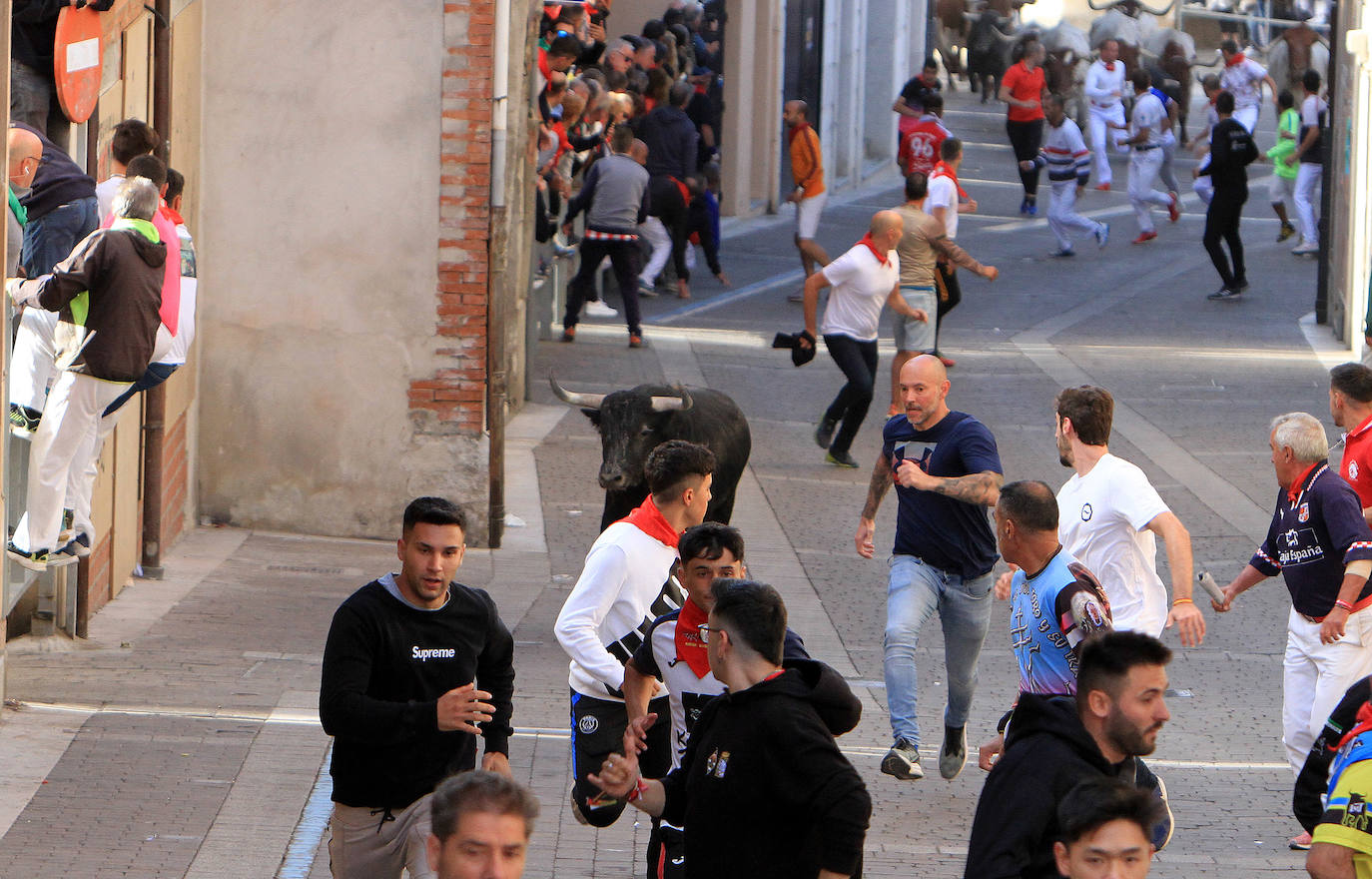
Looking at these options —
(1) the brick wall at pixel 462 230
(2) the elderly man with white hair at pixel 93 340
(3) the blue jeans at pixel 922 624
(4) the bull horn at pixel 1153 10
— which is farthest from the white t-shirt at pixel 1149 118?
(4) the bull horn at pixel 1153 10

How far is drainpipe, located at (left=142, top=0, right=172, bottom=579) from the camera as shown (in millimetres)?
11656

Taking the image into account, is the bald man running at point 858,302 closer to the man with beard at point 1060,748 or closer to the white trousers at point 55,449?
the white trousers at point 55,449

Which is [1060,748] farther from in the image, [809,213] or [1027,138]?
[1027,138]

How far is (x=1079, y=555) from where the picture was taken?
7500 mm

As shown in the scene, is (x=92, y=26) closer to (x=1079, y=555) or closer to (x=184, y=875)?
(x=184, y=875)

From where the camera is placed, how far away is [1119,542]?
7422 mm

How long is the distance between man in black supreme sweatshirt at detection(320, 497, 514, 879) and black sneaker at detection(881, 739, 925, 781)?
284cm

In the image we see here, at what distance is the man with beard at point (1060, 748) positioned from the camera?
13.7 feet

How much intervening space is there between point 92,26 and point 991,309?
49.4 ft

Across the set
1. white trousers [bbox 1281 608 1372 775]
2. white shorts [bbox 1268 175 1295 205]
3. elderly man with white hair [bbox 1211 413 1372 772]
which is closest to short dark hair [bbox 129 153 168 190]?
elderly man with white hair [bbox 1211 413 1372 772]

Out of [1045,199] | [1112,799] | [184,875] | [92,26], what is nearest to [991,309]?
[1045,199]

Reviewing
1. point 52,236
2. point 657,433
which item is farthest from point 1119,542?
point 52,236

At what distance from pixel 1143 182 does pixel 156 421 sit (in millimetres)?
17956

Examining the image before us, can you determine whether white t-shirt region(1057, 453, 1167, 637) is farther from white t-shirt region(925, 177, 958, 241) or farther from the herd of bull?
the herd of bull
